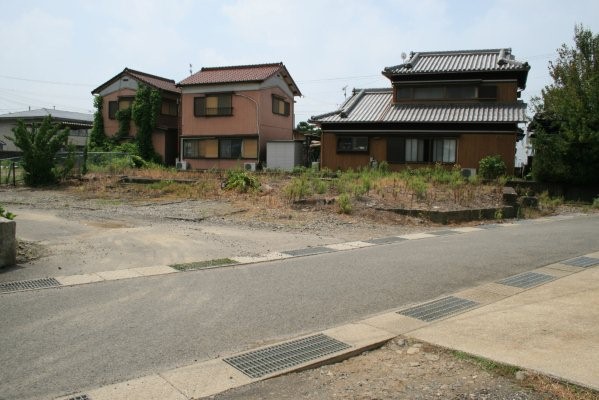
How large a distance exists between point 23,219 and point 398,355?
11.3 metres

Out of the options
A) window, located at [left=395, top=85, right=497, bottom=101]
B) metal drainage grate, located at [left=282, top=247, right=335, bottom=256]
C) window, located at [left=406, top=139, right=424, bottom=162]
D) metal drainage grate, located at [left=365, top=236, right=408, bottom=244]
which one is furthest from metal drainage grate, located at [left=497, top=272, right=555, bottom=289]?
window, located at [left=395, top=85, right=497, bottom=101]

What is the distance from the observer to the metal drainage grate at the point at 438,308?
5.70m

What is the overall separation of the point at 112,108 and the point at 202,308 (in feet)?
106

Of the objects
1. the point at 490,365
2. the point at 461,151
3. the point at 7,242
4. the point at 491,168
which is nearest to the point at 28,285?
the point at 7,242

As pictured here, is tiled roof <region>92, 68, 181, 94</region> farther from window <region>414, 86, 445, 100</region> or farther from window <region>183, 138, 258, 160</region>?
window <region>414, 86, 445, 100</region>

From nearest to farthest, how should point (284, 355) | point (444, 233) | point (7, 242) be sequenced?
1. point (284, 355)
2. point (7, 242)
3. point (444, 233)

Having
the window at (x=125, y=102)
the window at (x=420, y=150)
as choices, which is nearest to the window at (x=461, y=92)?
the window at (x=420, y=150)

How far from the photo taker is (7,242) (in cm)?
749

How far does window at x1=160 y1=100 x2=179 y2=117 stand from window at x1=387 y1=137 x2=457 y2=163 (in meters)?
16.3

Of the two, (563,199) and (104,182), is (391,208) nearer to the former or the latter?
(563,199)

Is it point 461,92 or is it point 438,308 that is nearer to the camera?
point 438,308

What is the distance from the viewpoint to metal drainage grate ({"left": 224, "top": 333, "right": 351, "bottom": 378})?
4246mm

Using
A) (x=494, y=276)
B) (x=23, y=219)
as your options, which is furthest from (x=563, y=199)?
(x=23, y=219)

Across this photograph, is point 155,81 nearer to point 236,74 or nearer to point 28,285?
point 236,74
